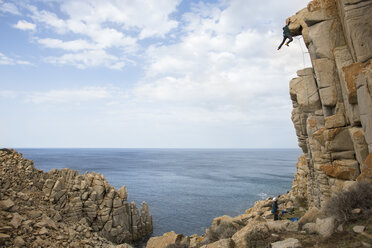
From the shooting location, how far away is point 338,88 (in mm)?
15438

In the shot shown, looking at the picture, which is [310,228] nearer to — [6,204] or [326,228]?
[326,228]

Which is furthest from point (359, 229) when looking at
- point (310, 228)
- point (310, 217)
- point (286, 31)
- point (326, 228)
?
point (286, 31)

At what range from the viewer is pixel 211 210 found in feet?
151

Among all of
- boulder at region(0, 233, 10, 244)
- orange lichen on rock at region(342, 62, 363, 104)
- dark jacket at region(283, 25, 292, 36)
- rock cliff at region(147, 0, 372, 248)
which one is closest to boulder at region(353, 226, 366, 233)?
rock cliff at region(147, 0, 372, 248)

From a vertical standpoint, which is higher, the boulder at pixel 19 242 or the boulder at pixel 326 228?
the boulder at pixel 326 228

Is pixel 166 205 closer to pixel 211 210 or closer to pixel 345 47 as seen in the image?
pixel 211 210

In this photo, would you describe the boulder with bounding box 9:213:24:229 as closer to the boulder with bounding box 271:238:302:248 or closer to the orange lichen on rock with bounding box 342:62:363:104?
the boulder with bounding box 271:238:302:248

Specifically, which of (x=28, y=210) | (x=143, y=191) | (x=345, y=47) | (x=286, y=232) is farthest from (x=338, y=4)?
(x=143, y=191)

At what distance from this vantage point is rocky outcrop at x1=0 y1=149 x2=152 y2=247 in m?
17.3

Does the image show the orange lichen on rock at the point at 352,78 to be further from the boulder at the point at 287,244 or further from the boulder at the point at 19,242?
the boulder at the point at 19,242

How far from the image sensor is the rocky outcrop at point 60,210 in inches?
683

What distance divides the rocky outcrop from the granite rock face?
67.1 feet

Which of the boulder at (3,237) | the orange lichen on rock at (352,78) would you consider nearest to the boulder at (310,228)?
the orange lichen on rock at (352,78)

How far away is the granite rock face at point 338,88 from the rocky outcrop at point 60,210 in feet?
67.1
